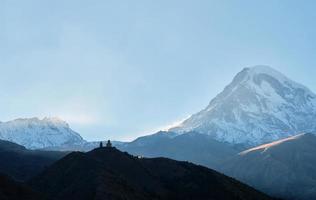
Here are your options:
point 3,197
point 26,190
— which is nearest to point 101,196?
point 26,190

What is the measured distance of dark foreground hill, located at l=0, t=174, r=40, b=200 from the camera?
17125cm

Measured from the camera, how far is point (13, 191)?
578 ft

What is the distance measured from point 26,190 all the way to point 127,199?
3603 centimetres

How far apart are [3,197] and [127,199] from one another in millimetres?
47446

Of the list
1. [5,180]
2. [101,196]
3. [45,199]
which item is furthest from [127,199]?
[5,180]

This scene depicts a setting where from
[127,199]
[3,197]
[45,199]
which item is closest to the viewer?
[3,197]

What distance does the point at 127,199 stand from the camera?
197 m

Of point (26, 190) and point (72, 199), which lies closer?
point (26, 190)

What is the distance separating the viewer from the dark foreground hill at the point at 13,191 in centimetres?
17125

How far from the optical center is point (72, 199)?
649 ft

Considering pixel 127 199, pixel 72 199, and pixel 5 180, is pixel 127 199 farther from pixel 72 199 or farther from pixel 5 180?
pixel 5 180

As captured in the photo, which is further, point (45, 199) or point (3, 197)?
point (45, 199)

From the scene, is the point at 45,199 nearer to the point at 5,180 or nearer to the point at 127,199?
the point at 5,180

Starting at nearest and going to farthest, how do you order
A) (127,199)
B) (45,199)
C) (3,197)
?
(3,197)
(45,199)
(127,199)
